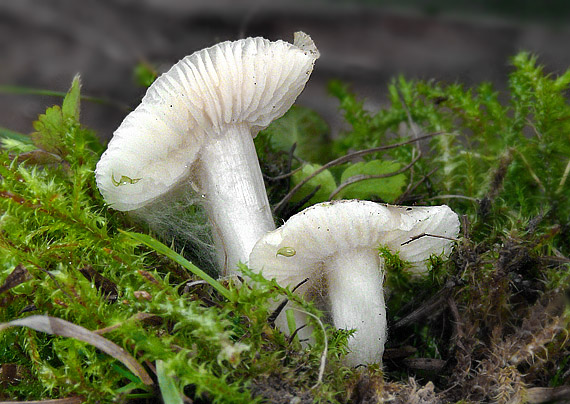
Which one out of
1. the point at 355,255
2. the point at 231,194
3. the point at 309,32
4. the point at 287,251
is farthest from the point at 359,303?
the point at 309,32

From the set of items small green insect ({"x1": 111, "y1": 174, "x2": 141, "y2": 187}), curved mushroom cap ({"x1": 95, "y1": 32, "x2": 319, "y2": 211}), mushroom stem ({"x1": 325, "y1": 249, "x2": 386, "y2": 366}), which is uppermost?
curved mushroom cap ({"x1": 95, "y1": 32, "x2": 319, "y2": 211})

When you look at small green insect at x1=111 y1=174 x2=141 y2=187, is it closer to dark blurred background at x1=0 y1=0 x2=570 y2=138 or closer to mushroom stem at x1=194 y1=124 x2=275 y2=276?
mushroom stem at x1=194 y1=124 x2=275 y2=276

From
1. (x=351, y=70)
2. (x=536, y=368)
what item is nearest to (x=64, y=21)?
(x=351, y=70)

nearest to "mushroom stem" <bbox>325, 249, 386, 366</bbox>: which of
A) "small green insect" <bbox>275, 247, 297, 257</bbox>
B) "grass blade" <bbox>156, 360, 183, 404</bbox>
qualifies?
"small green insect" <bbox>275, 247, 297, 257</bbox>

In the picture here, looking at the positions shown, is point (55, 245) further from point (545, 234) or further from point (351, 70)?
point (351, 70)

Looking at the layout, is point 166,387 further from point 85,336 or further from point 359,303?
point 359,303

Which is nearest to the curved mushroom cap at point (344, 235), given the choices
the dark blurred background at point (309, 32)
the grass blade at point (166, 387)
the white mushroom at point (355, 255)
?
the white mushroom at point (355, 255)

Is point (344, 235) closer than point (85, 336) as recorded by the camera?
No

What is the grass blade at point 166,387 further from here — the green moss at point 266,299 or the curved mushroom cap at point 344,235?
the curved mushroom cap at point 344,235
